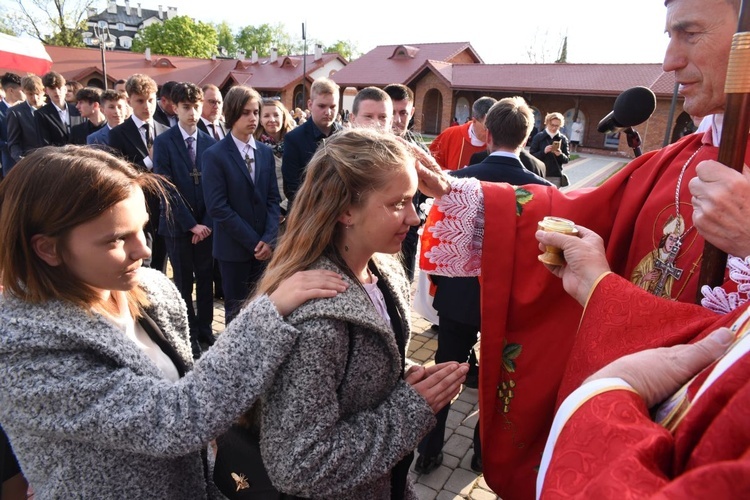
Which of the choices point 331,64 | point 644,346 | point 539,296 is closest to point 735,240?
point 644,346

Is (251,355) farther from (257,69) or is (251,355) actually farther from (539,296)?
(257,69)

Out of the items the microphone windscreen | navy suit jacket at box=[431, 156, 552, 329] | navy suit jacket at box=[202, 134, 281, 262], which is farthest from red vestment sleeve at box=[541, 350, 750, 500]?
navy suit jacket at box=[202, 134, 281, 262]

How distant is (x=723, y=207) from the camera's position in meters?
1.15

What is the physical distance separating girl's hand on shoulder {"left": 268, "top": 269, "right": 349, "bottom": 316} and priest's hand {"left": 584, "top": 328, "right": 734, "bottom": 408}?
26.2 inches

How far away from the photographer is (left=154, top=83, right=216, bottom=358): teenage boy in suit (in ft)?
14.0

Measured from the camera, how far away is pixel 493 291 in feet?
6.08

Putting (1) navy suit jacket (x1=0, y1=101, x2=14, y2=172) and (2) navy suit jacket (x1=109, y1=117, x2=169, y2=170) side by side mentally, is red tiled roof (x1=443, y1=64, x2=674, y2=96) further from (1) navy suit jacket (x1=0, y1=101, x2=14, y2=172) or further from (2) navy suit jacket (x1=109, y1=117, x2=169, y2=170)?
(1) navy suit jacket (x1=0, y1=101, x2=14, y2=172)

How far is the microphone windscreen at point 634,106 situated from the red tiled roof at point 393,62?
1168 inches

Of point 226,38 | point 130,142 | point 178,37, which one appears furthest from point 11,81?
point 226,38

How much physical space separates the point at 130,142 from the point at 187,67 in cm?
3763

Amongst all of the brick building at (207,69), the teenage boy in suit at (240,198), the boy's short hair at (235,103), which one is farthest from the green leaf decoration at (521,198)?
the brick building at (207,69)

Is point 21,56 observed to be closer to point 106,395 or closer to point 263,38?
point 106,395

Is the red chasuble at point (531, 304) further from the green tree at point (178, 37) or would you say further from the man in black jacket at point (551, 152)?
the green tree at point (178, 37)

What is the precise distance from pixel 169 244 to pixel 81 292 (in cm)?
328
